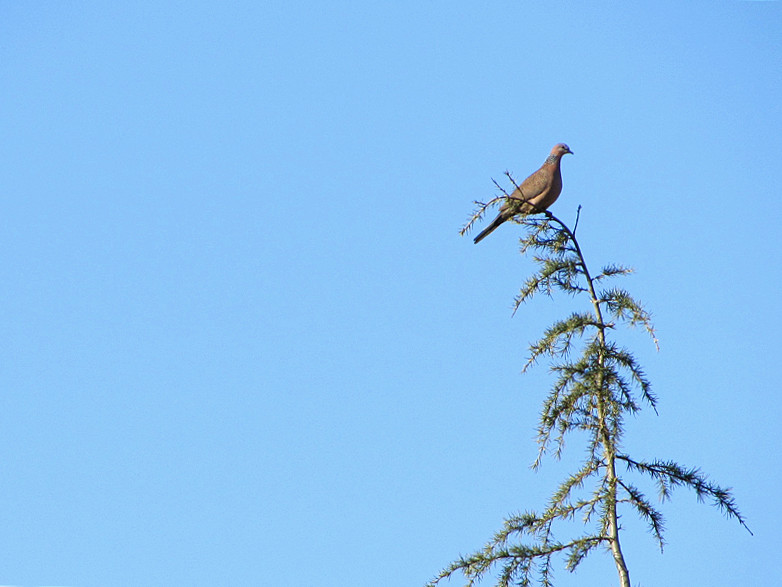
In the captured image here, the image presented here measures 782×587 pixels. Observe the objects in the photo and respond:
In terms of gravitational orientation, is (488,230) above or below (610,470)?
above

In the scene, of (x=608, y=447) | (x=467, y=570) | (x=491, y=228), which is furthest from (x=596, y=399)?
(x=491, y=228)

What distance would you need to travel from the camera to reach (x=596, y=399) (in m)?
4.61

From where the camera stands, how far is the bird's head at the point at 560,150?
9672mm

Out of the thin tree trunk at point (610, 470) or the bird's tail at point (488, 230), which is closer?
the thin tree trunk at point (610, 470)

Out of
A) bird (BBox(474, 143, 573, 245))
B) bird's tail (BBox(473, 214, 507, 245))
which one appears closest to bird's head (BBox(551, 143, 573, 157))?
bird (BBox(474, 143, 573, 245))

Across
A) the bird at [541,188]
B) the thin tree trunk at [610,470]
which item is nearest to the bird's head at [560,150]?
the bird at [541,188]

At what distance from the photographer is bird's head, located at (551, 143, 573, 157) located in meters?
9.67

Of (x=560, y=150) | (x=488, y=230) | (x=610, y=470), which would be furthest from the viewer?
(x=560, y=150)

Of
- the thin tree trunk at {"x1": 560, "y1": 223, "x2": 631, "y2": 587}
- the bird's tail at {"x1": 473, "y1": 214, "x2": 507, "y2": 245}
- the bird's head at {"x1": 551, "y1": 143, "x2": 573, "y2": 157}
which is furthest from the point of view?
the bird's head at {"x1": 551, "y1": 143, "x2": 573, "y2": 157}

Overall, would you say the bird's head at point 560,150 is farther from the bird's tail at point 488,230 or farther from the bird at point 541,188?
the bird's tail at point 488,230

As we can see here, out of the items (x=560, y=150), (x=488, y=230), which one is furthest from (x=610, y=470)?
(x=560, y=150)

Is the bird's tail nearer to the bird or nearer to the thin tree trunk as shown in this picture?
the bird

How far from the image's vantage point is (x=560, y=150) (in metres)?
9.72

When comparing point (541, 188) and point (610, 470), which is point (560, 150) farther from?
point (610, 470)
